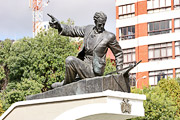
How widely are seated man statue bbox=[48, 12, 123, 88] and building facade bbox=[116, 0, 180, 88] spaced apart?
30917mm

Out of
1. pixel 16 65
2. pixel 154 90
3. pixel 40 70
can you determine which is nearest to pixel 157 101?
pixel 154 90

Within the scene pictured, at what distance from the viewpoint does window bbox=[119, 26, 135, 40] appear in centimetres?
4703

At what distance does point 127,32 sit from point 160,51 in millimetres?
4128

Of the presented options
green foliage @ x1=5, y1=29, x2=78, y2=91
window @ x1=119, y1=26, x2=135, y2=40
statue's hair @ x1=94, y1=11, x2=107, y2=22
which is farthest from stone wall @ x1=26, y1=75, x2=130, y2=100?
window @ x1=119, y1=26, x2=135, y2=40

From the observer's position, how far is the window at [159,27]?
148 ft

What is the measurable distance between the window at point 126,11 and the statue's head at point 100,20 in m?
35.0

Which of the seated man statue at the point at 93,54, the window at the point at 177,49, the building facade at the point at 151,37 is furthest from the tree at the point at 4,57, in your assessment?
the seated man statue at the point at 93,54

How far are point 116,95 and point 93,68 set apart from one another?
1.33 m

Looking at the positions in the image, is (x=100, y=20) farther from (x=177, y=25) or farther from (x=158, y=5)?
(x=158, y=5)

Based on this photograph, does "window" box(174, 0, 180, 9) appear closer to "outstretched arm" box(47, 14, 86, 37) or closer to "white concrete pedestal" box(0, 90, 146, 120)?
"outstretched arm" box(47, 14, 86, 37)

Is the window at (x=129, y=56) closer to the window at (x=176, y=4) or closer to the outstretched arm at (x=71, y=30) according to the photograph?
the window at (x=176, y=4)

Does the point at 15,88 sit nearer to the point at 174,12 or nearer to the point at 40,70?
the point at 40,70

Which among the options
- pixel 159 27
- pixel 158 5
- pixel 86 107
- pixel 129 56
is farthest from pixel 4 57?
pixel 86 107

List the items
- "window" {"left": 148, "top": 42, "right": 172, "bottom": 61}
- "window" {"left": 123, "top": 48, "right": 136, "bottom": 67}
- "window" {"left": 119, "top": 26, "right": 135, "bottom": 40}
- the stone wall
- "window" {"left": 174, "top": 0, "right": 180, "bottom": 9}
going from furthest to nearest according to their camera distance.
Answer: "window" {"left": 119, "top": 26, "right": 135, "bottom": 40} < "window" {"left": 123, "top": 48, "right": 136, "bottom": 67} < "window" {"left": 174, "top": 0, "right": 180, "bottom": 9} < "window" {"left": 148, "top": 42, "right": 172, "bottom": 61} < the stone wall
